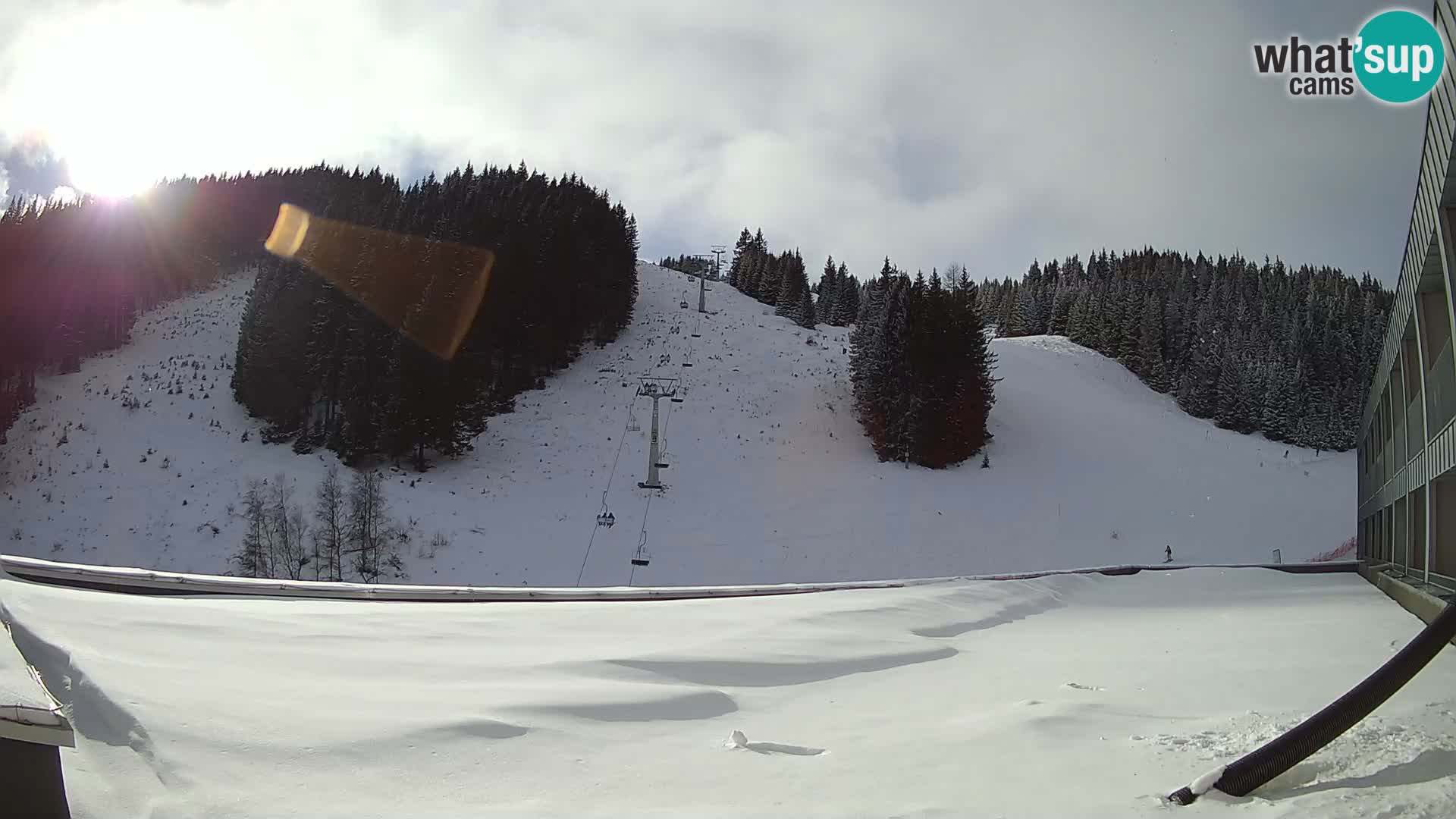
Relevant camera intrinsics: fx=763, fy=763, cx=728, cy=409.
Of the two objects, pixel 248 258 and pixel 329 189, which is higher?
pixel 329 189

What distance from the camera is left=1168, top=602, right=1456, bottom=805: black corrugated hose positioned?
2725 millimetres

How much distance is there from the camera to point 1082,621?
898 centimetres

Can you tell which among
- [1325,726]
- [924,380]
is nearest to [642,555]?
[924,380]

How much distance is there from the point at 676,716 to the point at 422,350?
3026cm

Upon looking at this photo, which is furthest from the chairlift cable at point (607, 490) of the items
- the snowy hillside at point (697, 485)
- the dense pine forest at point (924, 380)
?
the dense pine forest at point (924, 380)

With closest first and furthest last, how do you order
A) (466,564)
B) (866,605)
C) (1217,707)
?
(1217,707)
(866,605)
(466,564)

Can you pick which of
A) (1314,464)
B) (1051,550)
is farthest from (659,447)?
(1314,464)

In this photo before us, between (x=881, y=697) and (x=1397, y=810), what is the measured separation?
2730 mm

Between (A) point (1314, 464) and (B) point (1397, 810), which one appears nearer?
(B) point (1397, 810)

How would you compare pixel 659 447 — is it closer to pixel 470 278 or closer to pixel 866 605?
pixel 470 278

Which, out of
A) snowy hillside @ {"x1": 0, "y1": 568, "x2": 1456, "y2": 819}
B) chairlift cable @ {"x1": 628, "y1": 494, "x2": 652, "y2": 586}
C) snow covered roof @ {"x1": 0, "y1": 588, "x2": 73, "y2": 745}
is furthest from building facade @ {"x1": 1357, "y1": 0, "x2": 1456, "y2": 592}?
chairlift cable @ {"x1": 628, "y1": 494, "x2": 652, "y2": 586}

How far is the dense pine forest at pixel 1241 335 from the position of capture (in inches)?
1966

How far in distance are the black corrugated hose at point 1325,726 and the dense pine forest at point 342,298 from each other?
102ft

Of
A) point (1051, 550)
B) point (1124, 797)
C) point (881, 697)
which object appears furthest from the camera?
point (1051, 550)
